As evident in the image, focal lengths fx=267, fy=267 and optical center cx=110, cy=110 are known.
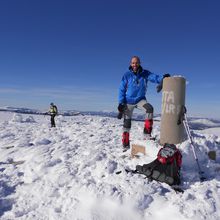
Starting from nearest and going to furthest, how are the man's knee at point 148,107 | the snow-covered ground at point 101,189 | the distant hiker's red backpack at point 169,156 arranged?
1. the snow-covered ground at point 101,189
2. the distant hiker's red backpack at point 169,156
3. the man's knee at point 148,107

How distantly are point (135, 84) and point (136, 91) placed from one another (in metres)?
0.20

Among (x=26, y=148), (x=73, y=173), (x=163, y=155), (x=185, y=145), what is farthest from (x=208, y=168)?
(x=26, y=148)

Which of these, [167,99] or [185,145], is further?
[167,99]

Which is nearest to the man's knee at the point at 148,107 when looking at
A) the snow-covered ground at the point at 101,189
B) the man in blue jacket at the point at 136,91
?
the man in blue jacket at the point at 136,91

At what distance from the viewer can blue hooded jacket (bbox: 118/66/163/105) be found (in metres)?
7.50

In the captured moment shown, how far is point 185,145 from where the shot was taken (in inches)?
256

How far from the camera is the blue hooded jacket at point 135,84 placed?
7.50 metres

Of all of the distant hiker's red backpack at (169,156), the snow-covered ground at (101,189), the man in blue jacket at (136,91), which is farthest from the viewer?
the man in blue jacket at (136,91)

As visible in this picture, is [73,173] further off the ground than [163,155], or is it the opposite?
[163,155]

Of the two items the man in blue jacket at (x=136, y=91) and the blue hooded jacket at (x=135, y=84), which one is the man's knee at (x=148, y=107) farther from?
the blue hooded jacket at (x=135, y=84)

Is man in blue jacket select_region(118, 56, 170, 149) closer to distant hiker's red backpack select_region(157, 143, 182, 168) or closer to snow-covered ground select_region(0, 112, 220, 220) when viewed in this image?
snow-covered ground select_region(0, 112, 220, 220)

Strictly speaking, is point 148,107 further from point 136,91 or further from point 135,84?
point 135,84

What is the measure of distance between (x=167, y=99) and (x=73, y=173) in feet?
9.95

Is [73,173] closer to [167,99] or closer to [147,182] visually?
[147,182]
